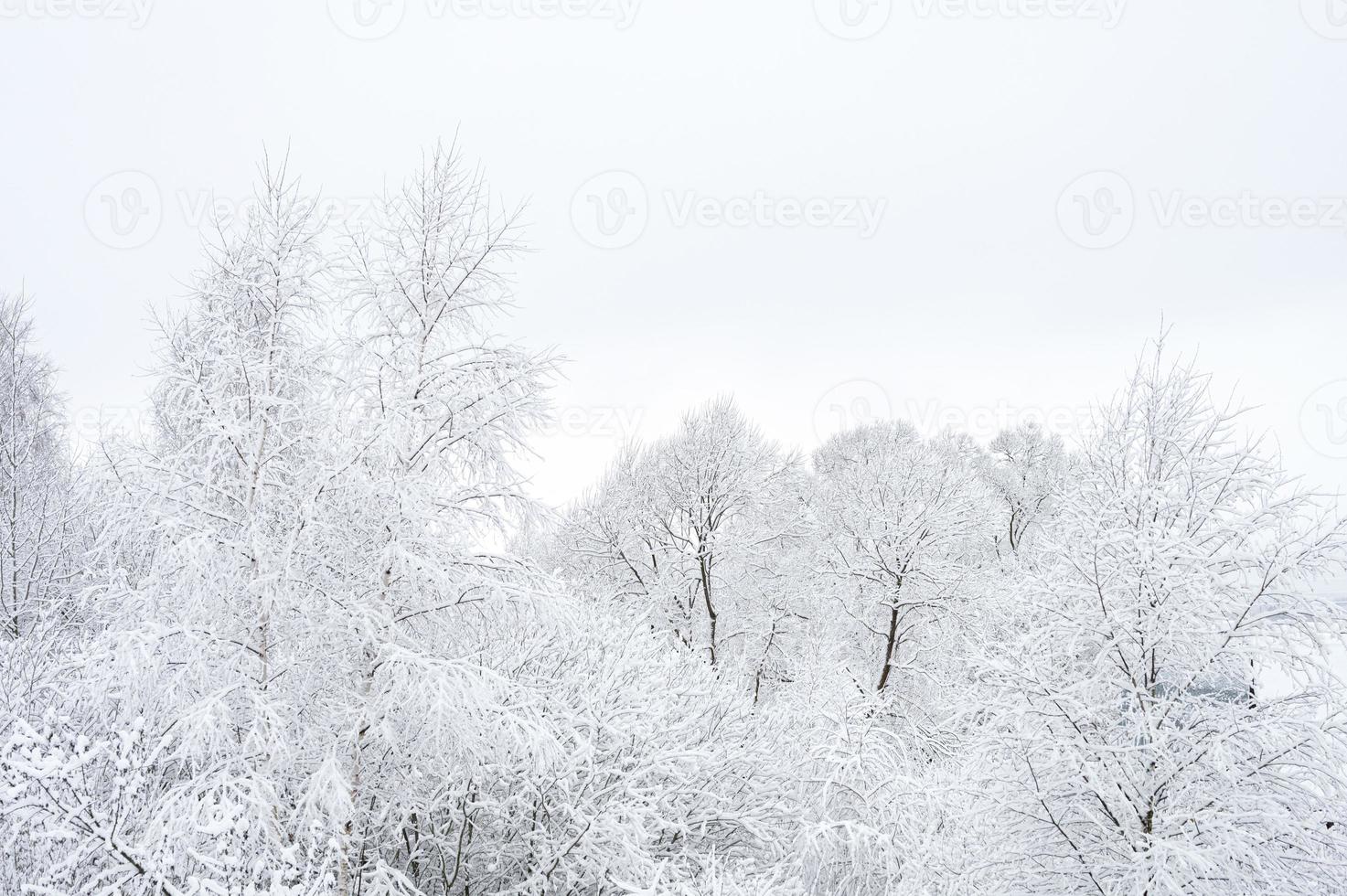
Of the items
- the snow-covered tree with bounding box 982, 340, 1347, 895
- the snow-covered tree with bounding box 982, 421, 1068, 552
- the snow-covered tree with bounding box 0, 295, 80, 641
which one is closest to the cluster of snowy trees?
the snow-covered tree with bounding box 982, 340, 1347, 895

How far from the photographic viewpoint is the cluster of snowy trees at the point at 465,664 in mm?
5488

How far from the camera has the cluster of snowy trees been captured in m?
5.49

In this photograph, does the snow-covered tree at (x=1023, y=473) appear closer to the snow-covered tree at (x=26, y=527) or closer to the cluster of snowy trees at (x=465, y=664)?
the cluster of snowy trees at (x=465, y=664)

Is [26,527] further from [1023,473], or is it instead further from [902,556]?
[1023,473]

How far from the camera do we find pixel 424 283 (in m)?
6.88

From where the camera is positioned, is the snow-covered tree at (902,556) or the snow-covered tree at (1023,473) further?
the snow-covered tree at (1023,473)

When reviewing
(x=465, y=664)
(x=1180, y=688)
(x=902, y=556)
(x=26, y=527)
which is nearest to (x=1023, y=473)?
(x=902, y=556)

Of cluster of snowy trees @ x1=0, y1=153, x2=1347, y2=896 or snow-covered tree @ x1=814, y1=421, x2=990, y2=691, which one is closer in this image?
cluster of snowy trees @ x1=0, y1=153, x2=1347, y2=896

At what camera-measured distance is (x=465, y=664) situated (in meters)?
5.96

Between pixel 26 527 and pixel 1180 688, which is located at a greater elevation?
pixel 1180 688

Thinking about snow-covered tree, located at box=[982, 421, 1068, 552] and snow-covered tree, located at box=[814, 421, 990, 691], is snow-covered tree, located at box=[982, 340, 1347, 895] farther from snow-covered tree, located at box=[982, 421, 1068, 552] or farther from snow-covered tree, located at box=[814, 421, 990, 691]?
snow-covered tree, located at box=[982, 421, 1068, 552]

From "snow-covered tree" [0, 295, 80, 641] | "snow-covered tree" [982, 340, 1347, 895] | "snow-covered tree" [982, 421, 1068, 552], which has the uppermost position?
"snow-covered tree" [982, 421, 1068, 552]

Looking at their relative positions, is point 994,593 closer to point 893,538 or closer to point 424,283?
point 893,538

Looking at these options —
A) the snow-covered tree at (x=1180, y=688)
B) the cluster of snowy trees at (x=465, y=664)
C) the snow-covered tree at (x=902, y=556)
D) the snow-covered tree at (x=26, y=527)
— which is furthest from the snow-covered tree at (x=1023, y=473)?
the snow-covered tree at (x=26, y=527)
